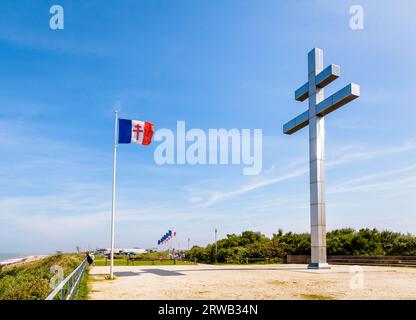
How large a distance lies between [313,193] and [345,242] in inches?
629

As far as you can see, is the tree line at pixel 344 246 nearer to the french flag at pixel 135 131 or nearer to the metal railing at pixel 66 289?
the french flag at pixel 135 131

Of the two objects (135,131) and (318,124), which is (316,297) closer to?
(135,131)

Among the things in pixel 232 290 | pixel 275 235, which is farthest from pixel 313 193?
pixel 275 235

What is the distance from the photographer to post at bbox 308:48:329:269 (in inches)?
902

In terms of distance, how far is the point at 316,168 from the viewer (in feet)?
77.4

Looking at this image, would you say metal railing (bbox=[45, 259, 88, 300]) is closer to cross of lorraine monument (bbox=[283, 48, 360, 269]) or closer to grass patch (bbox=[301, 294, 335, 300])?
grass patch (bbox=[301, 294, 335, 300])

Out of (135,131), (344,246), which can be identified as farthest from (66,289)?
(344,246)

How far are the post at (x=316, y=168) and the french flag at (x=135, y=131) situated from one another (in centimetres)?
1068

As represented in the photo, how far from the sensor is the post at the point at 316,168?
22.9m

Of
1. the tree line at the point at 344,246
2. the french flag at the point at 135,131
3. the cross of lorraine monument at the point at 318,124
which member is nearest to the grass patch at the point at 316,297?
the cross of lorraine monument at the point at 318,124

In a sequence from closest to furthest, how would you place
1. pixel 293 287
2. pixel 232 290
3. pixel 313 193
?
1. pixel 232 290
2. pixel 293 287
3. pixel 313 193

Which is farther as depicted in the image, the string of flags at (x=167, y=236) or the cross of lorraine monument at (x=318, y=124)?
the string of flags at (x=167, y=236)

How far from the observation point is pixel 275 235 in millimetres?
48844
